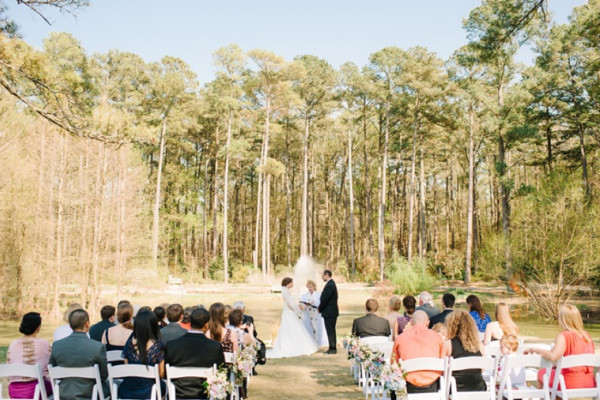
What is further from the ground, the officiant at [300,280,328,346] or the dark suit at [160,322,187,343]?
the dark suit at [160,322,187,343]

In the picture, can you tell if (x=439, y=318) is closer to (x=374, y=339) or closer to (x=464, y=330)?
(x=374, y=339)

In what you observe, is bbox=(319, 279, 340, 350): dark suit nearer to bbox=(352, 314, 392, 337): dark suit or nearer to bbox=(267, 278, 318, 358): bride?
bbox=(267, 278, 318, 358): bride

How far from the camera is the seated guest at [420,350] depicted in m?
4.36

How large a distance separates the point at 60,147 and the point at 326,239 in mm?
31671

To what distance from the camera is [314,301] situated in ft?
33.6

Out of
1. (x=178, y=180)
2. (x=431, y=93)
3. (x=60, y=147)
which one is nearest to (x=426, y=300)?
(x=60, y=147)

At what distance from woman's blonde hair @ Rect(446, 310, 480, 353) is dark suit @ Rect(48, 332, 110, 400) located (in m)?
3.15

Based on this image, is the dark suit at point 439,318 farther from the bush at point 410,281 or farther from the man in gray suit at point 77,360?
the bush at point 410,281

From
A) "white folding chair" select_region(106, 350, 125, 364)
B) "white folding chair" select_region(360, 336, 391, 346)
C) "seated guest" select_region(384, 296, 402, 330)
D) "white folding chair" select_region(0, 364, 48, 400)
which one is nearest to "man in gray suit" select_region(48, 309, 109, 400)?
"white folding chair" select_region(0, 364, 48, 400)

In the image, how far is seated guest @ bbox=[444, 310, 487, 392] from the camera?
440cm

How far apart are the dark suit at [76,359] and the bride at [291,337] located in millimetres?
5368

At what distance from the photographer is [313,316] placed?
10.3 metres

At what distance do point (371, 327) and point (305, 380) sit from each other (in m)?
1.27

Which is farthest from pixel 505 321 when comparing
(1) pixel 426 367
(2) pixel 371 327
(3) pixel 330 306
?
(3) pixel 330 306
